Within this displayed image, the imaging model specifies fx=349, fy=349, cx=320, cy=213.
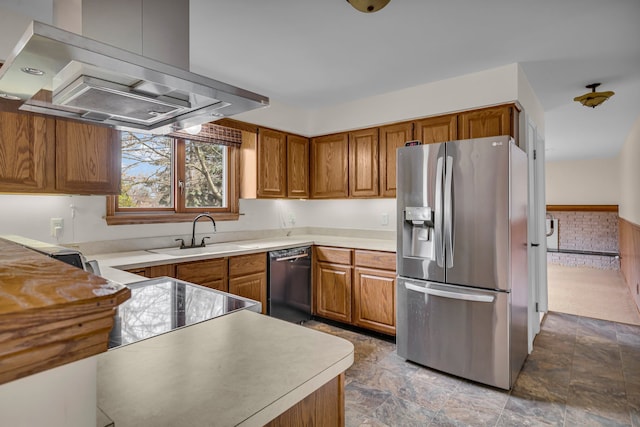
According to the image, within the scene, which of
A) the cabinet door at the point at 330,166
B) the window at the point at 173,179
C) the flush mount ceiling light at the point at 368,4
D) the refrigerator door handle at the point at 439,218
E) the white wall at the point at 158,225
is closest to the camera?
the flush mount ceiling light at the point at 368,4

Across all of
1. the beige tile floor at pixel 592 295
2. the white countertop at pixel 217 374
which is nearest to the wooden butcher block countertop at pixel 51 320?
the white countertop at pixel 217 374

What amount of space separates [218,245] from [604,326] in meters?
4.02

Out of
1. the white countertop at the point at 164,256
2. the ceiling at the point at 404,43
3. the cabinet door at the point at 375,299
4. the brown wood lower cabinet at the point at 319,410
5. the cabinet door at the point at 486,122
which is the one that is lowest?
the cabinet door at the point at 375,299

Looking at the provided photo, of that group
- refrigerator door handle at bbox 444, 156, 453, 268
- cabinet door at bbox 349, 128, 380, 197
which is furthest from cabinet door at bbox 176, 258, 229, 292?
refrigerator door handle at bbox 444, 156, 453, 268

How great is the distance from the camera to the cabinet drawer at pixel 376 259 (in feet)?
10.3

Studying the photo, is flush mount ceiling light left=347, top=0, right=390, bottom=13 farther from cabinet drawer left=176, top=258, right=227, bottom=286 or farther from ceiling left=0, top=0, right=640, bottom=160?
cabinet drawer left=176, top=258, right=227, bottom=286

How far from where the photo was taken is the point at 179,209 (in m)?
3.23

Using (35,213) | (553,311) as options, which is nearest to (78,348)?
(35,213)

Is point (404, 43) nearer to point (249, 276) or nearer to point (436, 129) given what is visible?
point (436, 129)

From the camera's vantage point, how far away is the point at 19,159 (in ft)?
6.16

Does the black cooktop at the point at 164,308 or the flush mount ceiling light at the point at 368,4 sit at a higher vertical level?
the flush mount ceiling light at the point at 368,4

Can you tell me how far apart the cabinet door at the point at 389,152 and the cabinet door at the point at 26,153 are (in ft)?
8.74

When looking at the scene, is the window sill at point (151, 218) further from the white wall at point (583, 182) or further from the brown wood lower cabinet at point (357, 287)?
the white wall at point (583, 182)

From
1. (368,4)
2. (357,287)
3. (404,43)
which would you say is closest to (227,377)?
(368,4)
